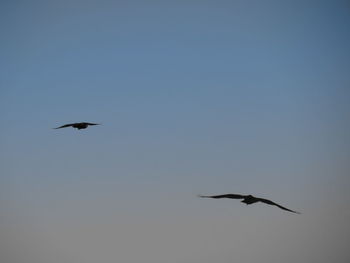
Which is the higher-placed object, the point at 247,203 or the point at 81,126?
the point at 81,126

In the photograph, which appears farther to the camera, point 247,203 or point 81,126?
point 81,126

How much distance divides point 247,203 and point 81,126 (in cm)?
1916

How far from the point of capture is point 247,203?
39875 millimetres

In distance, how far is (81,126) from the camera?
52406mm
